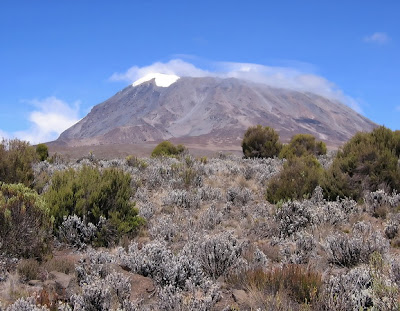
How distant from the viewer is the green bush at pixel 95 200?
6605mm

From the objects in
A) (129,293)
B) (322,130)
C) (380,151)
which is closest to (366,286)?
(129,293)

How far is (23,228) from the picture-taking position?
17.1ft

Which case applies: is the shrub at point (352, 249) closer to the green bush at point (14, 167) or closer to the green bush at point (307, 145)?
the green bush at point (14, 167)

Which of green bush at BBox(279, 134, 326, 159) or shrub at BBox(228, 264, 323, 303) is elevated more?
green bush at BBox(279, 134, 326, 159)

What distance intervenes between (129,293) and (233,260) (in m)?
1.46

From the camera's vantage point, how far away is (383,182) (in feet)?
30.8

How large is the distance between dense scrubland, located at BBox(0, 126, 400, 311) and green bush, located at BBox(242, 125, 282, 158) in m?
12.0

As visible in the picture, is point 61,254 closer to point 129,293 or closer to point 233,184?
point 129,293

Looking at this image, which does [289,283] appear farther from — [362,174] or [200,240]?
[362,174]

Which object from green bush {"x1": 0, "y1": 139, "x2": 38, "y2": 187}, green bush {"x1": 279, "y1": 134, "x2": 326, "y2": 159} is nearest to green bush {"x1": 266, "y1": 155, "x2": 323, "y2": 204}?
green bush {"x1": 0, "y1": 139, "x2": 38, "y2": 187}

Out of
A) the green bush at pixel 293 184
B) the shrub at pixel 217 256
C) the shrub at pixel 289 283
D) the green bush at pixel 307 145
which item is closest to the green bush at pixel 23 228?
the shrub at pixel 217 256

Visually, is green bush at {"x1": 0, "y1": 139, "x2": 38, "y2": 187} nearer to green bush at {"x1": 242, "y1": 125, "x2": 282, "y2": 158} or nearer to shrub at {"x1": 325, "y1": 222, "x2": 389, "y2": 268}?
shrub at {"x1": 325, "y1": 222, "x2": 389, "y2": 268}

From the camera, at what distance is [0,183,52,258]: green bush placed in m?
5.04

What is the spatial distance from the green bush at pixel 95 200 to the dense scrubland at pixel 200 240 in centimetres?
2
